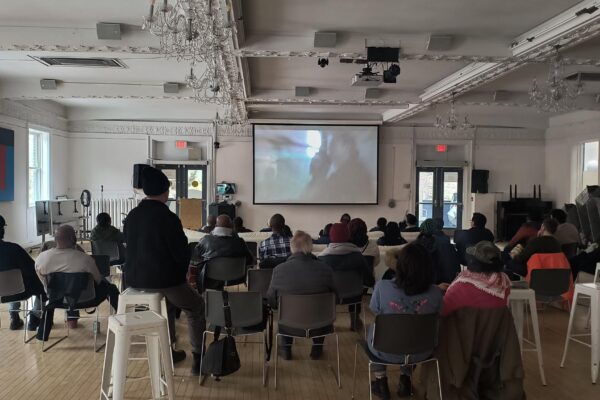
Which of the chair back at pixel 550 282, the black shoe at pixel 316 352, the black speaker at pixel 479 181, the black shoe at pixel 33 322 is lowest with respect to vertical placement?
the black shoe at pixel 316 352

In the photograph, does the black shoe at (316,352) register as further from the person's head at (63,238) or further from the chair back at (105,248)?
the chair back at (105,248)

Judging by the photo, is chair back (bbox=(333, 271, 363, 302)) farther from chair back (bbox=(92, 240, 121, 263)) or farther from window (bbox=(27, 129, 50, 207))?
window (bbox=(27, 129, 50, 207))

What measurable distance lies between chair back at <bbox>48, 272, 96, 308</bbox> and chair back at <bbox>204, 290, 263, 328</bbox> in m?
1.38

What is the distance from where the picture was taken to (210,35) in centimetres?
385

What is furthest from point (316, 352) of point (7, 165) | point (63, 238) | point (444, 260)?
point (7, 165)

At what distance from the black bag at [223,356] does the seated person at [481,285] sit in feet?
4.90

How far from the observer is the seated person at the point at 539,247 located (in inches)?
204

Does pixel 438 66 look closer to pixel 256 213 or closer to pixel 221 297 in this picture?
pixel 221 297

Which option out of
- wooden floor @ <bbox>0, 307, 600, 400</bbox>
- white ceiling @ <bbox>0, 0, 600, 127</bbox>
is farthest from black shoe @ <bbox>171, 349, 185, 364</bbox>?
white ceiling @ <bbox>0, 0, 600, 127</bbox>

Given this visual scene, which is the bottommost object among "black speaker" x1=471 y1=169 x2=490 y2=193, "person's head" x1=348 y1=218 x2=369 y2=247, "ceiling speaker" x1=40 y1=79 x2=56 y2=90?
"person's head" x1=348 y1=218 x2=369 y2=247

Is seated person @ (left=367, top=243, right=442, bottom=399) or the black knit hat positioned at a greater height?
the black knit hat

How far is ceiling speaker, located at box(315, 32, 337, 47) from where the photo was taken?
546 cm

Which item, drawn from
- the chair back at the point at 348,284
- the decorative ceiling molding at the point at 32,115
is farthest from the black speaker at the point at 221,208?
the chair back at the point at 348,284

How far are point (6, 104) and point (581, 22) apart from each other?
9401mm
